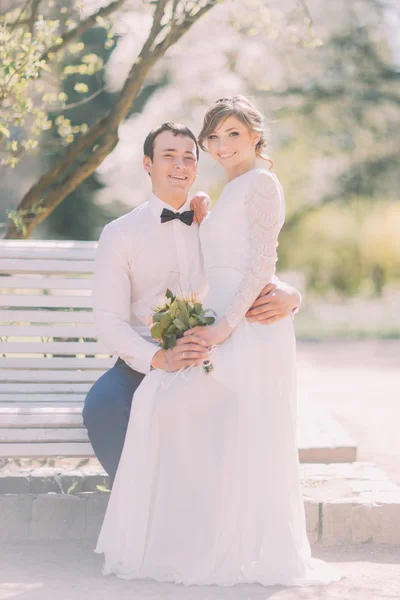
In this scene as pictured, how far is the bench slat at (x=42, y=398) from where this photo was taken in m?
4.32

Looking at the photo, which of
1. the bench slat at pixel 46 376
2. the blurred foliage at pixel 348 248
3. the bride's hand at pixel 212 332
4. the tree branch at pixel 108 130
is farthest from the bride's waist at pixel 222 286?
the blurred foliage at pixel 348 248

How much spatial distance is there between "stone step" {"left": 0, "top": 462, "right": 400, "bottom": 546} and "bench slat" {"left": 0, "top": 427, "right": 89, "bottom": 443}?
1.51ft

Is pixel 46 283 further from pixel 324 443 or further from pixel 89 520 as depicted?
pixel 324 443

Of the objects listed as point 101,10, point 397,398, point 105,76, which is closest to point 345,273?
point 105,76

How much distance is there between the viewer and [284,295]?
3701 mm

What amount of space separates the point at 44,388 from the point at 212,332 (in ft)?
4.33

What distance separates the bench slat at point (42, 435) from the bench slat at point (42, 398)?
0.94 ft

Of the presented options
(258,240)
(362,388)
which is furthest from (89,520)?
(362,388)

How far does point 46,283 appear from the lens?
4848 mm

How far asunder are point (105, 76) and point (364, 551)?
830cm

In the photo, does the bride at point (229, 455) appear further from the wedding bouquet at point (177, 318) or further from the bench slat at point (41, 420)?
the bench slat at point (41, 420)

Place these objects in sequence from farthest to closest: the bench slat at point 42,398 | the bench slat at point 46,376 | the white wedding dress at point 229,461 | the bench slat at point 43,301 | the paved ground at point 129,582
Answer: the bench slat at point 43,301 → the bench slat at point 46,376 → the bench slat at point 42,398 → the white wedding dress at point 229,461 → the paved ground at point 129,582

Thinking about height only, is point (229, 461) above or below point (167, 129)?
below

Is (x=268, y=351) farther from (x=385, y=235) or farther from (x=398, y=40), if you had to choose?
(x=385, y=235)
